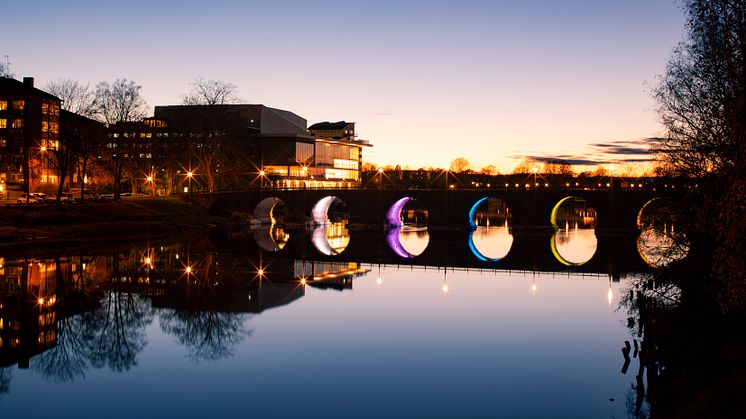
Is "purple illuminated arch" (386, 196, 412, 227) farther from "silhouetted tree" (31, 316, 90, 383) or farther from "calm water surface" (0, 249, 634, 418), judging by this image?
"silhouetted tree" (31, 316, 90, 383)

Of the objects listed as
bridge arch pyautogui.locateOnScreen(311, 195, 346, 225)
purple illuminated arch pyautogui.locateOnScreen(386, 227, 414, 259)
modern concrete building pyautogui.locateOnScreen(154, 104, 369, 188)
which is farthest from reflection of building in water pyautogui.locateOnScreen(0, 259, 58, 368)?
modern concrete building pyautogui.locateOnScreen(154, 104, 369, 188)

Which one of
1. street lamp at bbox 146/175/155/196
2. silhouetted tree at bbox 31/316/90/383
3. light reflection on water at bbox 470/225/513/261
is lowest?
silhouetted tree at bbox 31/316/90/383

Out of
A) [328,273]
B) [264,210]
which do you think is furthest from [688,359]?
[264,210]

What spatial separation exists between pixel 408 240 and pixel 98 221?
34.5 metres

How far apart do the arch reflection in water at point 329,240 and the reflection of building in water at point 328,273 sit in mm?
8754

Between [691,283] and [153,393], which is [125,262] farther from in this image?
[691,283]

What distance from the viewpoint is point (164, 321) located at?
31.6 meters

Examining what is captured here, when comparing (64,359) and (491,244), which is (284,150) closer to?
(491,244)

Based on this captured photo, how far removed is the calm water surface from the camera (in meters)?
20.0

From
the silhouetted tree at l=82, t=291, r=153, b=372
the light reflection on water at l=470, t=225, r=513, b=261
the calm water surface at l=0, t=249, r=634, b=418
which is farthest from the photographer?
the light reflection on water at l=470, t=225, r=513, b=261

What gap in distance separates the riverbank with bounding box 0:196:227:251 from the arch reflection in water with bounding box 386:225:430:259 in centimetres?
2481

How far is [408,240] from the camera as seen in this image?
81062mm

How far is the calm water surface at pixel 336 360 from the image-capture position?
786 inches

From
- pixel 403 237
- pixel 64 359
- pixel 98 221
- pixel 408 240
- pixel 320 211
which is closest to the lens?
pixel 64 359
